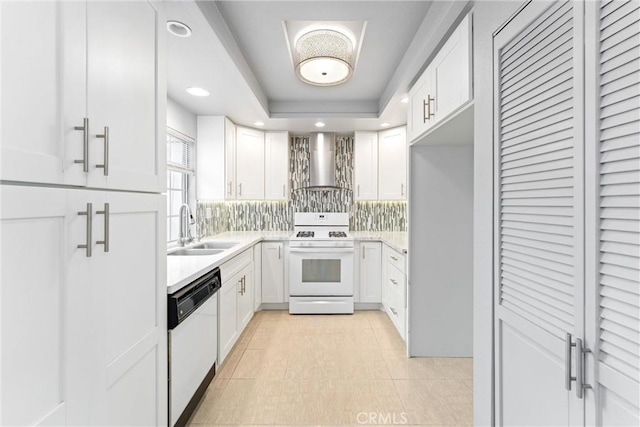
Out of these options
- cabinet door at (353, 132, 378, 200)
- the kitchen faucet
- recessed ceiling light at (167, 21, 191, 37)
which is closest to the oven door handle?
cabinet door at (353, 132, 378, 200)

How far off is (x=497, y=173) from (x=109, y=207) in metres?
1.41

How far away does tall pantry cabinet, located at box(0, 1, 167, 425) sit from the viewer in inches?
28.6

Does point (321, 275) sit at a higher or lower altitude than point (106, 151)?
lower

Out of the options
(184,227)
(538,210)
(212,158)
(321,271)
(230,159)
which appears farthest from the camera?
(321,271)

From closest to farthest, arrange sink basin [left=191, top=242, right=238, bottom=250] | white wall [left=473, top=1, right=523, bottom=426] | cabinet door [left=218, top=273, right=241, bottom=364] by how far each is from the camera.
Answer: white wall [left=473, top=1, right=523, bottom=426] < cabinet door [left=218, top=273, right=241, bottom=364] < sink basin [left=191, top=242, right=238, bottom=250]

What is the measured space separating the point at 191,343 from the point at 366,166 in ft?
9.99

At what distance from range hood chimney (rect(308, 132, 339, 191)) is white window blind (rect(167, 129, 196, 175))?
1.50m

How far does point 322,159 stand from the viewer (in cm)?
430

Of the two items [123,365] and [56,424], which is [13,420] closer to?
[56,424]

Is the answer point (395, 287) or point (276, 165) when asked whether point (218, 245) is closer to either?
point (276, 165)

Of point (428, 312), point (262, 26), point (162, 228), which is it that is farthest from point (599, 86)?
point (428, 312)

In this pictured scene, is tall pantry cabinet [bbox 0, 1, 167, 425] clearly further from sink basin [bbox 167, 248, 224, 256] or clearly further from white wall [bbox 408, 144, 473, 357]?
white wall [bbox 408, 144, 473, 357]

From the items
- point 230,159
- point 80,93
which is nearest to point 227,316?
point 230,159

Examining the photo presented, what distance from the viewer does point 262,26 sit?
212cm
